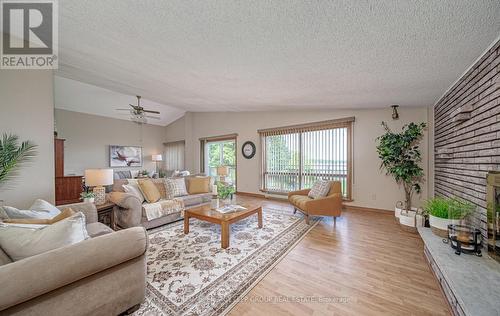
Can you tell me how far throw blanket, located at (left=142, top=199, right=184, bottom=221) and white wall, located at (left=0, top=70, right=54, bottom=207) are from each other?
1316mm

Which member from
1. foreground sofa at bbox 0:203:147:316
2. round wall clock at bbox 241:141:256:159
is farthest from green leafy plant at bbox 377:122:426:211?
foreground sofa at bbox 0:203:147:316

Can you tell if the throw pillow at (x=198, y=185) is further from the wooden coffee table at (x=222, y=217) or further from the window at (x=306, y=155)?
the window at (x=306, y=155)

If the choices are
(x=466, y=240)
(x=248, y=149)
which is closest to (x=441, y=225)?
(x=466, y=240)

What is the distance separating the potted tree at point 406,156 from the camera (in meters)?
3.51

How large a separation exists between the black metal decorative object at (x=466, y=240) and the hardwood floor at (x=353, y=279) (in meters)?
0.39

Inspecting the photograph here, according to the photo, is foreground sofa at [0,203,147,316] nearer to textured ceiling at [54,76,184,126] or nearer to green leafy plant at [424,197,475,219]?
green leafy plant at [424,197,475,219]

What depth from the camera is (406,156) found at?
364 centimetres

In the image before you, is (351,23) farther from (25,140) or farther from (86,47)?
(25,140)

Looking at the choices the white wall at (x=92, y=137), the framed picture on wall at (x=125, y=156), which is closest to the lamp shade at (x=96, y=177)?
the white wall at (x=92, y=137)

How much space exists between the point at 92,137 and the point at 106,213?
542cm

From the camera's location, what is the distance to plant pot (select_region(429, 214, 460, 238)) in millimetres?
2114

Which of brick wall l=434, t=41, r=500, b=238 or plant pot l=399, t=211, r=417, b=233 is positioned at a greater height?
brick wall l=434, t=41, r=500, b=238

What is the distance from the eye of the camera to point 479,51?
5.81ft

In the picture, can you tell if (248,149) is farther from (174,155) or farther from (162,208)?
(174,155)
